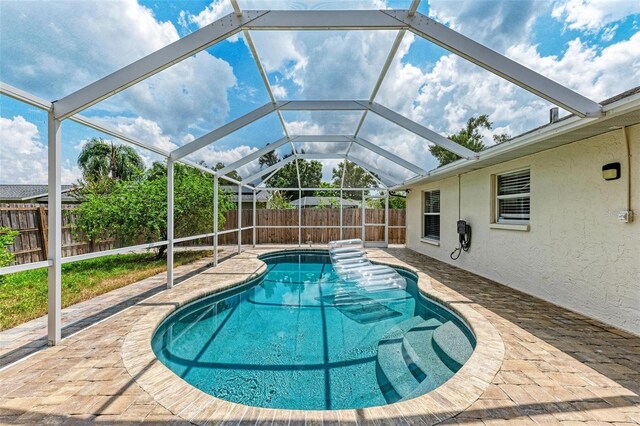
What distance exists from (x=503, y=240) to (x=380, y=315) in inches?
118

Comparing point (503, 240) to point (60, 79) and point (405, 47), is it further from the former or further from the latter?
point (60, 79)

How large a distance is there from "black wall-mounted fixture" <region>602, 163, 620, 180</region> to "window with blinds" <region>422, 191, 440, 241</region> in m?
5.78

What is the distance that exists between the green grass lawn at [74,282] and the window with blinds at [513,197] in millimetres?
7806

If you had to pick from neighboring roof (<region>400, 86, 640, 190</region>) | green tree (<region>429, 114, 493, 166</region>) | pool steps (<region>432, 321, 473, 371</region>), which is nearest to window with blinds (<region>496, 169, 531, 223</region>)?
neighboring roof (<region>400, 86, 640, 190</region>)

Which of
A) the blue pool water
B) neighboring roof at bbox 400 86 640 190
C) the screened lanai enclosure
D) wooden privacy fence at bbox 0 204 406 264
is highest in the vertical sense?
the screened lanai enclosure

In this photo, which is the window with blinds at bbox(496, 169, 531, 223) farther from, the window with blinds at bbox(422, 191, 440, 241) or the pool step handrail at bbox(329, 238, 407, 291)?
the window with blinds at bbox(422, 191, 440, 241)

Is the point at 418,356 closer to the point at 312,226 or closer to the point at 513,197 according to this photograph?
the point at 513,197

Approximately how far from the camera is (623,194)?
360 centimetres

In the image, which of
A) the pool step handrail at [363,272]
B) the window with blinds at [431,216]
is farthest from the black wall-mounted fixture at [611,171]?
the window with blinds at [431,216]

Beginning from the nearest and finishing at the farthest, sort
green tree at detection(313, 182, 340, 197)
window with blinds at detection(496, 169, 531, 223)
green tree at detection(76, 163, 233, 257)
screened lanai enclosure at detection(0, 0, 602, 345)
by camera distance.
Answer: screened lanai enclosure at detection(0, 0, 602, 345)
window with blinds at detection(496, 169, 531, 223)
green tree at detection(76, 163, 233, 257)
green tree at detection(313, 182, 340, 197)

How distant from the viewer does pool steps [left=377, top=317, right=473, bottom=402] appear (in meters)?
2.93

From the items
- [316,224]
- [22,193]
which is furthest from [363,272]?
[22,193]

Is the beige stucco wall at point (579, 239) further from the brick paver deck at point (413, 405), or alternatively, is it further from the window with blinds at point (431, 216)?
the window with blinds at point (431, 216)

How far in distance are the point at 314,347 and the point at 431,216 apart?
25.1 feet
